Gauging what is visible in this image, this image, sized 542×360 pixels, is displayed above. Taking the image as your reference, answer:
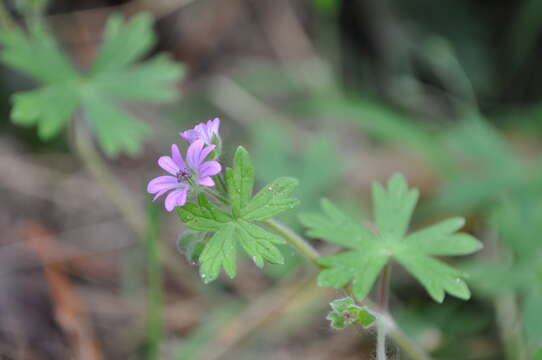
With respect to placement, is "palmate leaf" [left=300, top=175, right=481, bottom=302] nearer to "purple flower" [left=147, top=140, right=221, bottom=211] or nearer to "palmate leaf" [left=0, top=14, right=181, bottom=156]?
"purple flower" [left=147, top=140, right=221, bottom=211]

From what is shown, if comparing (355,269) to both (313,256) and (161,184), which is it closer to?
(313,256)

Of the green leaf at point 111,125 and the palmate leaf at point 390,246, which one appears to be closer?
the palmate leaf at point 390,246

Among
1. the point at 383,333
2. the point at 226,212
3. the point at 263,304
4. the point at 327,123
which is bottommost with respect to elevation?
the point at 383,333

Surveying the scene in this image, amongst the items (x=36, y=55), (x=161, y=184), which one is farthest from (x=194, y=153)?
(x=36, y=55)

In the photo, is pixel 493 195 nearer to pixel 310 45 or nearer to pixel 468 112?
pixel 468 112

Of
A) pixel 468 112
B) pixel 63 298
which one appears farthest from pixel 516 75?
pixel 63 298

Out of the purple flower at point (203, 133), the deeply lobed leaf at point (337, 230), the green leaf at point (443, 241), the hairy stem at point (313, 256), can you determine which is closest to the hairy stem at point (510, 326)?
the hairy stem at point (313, 256)

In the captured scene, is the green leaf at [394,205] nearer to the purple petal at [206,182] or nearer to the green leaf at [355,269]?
the green leaf at [355,269]
